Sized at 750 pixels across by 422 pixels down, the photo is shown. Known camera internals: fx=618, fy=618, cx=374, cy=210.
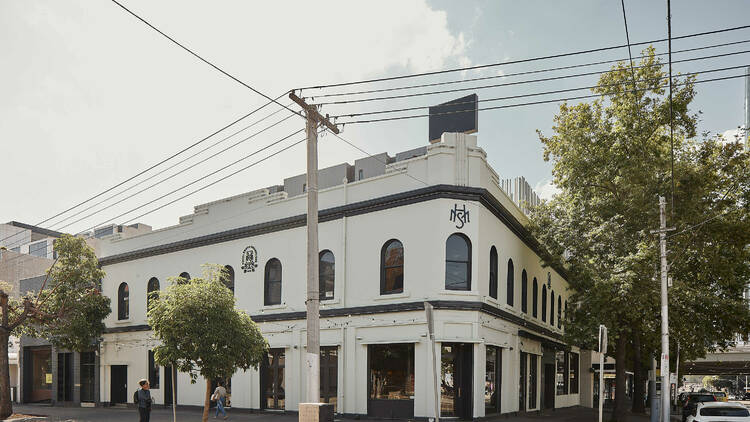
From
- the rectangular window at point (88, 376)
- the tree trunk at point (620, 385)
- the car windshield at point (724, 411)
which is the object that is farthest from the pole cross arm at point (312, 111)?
the rectangular window at point (88, 376)

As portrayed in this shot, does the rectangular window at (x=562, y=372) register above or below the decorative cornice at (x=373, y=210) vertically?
below

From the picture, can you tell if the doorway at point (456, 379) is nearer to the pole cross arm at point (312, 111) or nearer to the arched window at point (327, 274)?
the arched window at point (327, 274)

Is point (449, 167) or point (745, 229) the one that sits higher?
point (449, 167)

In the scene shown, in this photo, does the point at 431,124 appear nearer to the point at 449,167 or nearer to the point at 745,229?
the point at 449,167

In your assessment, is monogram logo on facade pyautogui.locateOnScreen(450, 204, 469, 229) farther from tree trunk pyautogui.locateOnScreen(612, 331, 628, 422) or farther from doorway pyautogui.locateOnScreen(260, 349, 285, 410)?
doorway pyautogui.locateOnScreen(260, 349, 285, 410)

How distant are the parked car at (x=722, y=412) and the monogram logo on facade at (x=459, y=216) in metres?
9.06

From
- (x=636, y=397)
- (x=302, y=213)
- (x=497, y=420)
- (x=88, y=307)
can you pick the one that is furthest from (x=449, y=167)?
(x=636, y=397)

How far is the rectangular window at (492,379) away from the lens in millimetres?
22047

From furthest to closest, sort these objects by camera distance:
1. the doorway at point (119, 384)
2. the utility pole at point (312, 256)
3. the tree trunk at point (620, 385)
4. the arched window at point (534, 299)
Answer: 1. the doorway at point (119, 384)
2. the arched window at point (534, 299)
3. the tree trunk at point (620, 385)
4. the utility pole at point (312, 256)

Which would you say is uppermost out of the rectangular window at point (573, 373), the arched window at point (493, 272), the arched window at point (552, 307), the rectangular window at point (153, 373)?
the arched window at point (493, 272)

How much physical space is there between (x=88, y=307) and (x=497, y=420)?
67.4 ft

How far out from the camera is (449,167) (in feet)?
70.7

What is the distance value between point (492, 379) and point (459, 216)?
248 inches

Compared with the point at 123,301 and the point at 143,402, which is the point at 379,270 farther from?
the point at 123,301
